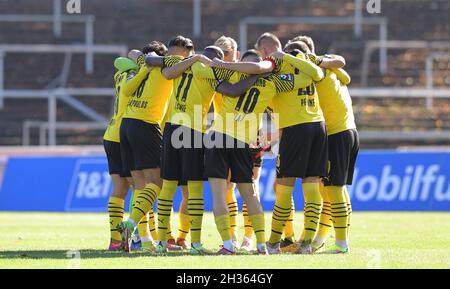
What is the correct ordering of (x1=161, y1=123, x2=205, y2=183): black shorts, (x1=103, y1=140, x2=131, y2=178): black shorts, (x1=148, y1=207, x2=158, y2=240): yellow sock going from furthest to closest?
(x1=148, y1=207, x2=158, y2=240): yellow sock → (x1=103, y1=140, x2=131, y2=178): black shorts → (x1=161, y1=123, x2=205, y2=183): black shorts

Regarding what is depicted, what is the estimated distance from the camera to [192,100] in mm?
11102

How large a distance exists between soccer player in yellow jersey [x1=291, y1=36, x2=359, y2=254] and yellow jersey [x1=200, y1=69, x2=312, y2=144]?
0.47m

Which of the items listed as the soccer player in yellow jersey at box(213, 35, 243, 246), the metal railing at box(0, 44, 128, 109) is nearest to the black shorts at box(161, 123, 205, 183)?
the soccer player in yellow jersey at box(213, 35, 243, 246)

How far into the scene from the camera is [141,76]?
37.8ft

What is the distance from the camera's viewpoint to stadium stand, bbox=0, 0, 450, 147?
2914 cm

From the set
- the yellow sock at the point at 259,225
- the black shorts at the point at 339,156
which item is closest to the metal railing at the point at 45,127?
the black shorts at the point at 339,156

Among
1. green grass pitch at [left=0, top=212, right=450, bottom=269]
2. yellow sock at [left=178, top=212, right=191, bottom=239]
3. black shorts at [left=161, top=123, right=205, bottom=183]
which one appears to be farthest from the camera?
yellow sock at [left=178, top=212, right=191, bottom=239]

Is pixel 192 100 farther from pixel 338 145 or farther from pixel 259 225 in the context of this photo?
pixel 338 145

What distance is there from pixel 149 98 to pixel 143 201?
1.24 metres

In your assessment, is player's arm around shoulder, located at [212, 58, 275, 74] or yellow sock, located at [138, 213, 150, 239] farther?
yellow sock, located at [138, 213, 150, 239]

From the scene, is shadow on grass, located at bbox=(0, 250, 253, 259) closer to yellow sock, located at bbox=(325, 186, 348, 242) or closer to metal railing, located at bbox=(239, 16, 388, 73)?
yellow sock, located at bbox=(325, 186, 348, 242)

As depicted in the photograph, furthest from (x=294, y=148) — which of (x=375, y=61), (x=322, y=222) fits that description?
(x=375, y=61)

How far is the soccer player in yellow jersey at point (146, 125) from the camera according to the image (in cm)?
1148
